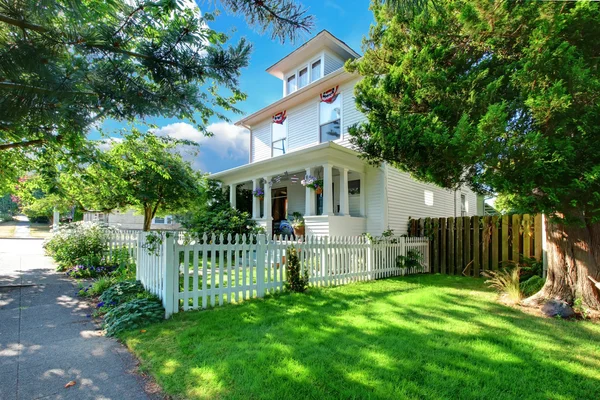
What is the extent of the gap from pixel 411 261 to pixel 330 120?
6.15 metres

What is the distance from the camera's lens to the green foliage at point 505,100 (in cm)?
387

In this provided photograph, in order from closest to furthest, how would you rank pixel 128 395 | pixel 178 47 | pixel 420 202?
1. pixel 128 395
2. pixel 178 47
3. pixel 420 202

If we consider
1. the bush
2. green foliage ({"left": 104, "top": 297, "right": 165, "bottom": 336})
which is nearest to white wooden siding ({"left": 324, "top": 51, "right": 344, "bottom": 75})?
the bush

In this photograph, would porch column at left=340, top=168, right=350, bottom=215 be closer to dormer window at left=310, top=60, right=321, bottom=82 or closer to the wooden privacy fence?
the wooden privacy fence

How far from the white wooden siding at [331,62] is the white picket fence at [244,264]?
25.7ft

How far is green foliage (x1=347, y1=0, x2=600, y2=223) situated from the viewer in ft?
12.7

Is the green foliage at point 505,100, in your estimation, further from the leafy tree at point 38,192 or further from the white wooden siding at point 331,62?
the leafy tree at point 38,192

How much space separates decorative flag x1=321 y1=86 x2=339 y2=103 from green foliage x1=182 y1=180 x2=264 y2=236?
5463mm

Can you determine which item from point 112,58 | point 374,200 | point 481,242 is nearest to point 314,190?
point 374,200

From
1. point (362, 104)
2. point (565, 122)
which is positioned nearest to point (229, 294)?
point (362, 104)

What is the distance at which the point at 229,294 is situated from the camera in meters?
5.06

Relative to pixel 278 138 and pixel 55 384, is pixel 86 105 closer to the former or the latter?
pixel 55 384

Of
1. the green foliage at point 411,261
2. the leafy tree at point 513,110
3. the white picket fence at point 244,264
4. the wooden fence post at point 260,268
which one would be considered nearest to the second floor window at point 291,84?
the leafy tree at point 513,110

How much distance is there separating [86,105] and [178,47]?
106cm
